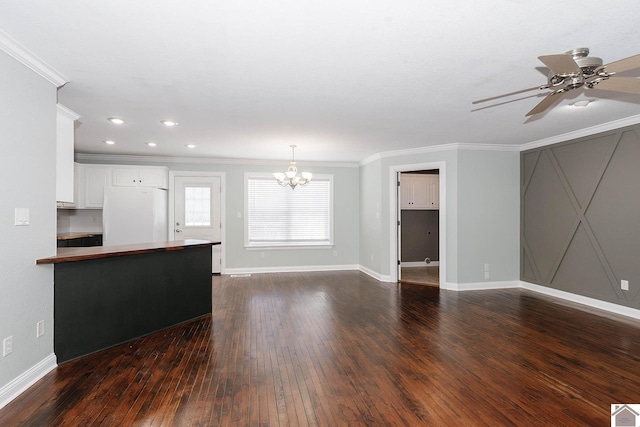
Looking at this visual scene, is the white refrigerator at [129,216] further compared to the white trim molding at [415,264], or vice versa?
the white trim molding at [415,264]

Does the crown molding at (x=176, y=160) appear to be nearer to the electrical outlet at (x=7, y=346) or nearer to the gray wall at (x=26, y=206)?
the gray wall at (x=26, y=206)

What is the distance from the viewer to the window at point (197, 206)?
7098mm

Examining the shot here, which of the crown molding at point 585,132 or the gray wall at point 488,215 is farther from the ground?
the crown molding at point 585,132

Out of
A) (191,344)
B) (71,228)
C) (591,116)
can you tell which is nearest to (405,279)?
(591,116)

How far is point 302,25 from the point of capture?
2135 millimetres

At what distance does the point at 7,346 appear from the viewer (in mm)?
2375

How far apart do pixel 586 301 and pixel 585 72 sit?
158 inches

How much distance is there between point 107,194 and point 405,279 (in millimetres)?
5683

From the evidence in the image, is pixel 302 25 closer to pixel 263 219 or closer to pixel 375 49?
pixel 375 49

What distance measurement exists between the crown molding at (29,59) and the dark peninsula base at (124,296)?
1.55 metres

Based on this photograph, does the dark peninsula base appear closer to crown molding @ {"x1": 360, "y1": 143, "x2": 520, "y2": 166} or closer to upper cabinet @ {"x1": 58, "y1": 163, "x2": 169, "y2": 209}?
upper cabinet @ {"x1": 58, "y1": 163, "x2": 169, "y2": 209}

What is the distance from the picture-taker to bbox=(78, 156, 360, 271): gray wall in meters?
7.21

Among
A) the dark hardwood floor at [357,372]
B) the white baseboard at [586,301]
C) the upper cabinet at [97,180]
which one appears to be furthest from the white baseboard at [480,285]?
the upper cabinet at [97,180]

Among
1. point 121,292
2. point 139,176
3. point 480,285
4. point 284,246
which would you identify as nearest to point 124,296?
point 121,292
